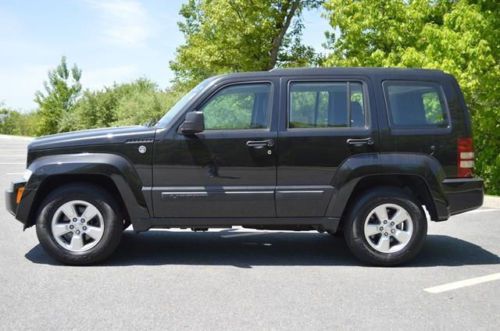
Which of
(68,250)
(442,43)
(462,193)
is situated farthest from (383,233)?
(442,43)

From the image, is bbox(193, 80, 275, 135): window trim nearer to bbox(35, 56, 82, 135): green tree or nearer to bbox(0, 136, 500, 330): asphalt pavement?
bbox(0, 136, 500, 330): asphalt pavement

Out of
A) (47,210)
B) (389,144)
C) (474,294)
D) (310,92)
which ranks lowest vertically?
(474,294)

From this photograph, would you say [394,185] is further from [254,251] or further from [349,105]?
[254,251]

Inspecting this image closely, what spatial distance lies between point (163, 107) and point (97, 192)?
102 feet

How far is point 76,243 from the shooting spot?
5711 mm

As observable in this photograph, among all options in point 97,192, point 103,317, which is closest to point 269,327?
point 103,317

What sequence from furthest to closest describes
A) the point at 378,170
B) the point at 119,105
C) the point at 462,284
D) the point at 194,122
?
the point at 119,105, the point at 378,170, the point at 194,122, the point at 462,284

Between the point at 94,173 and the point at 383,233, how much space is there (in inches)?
115

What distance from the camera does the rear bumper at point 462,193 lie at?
584cm

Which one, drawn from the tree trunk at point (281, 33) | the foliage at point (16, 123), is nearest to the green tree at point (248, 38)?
the tree trunk at point (281, 33)

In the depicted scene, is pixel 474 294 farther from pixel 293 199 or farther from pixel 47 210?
pixel 47 210

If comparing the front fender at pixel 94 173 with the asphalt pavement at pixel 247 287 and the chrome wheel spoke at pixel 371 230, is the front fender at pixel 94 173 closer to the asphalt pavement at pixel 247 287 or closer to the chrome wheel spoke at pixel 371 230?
the asphalt pavement at pixel 247 287

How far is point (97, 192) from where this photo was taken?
226 inches

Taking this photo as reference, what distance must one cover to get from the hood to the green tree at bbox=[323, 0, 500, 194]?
859 centimetres
